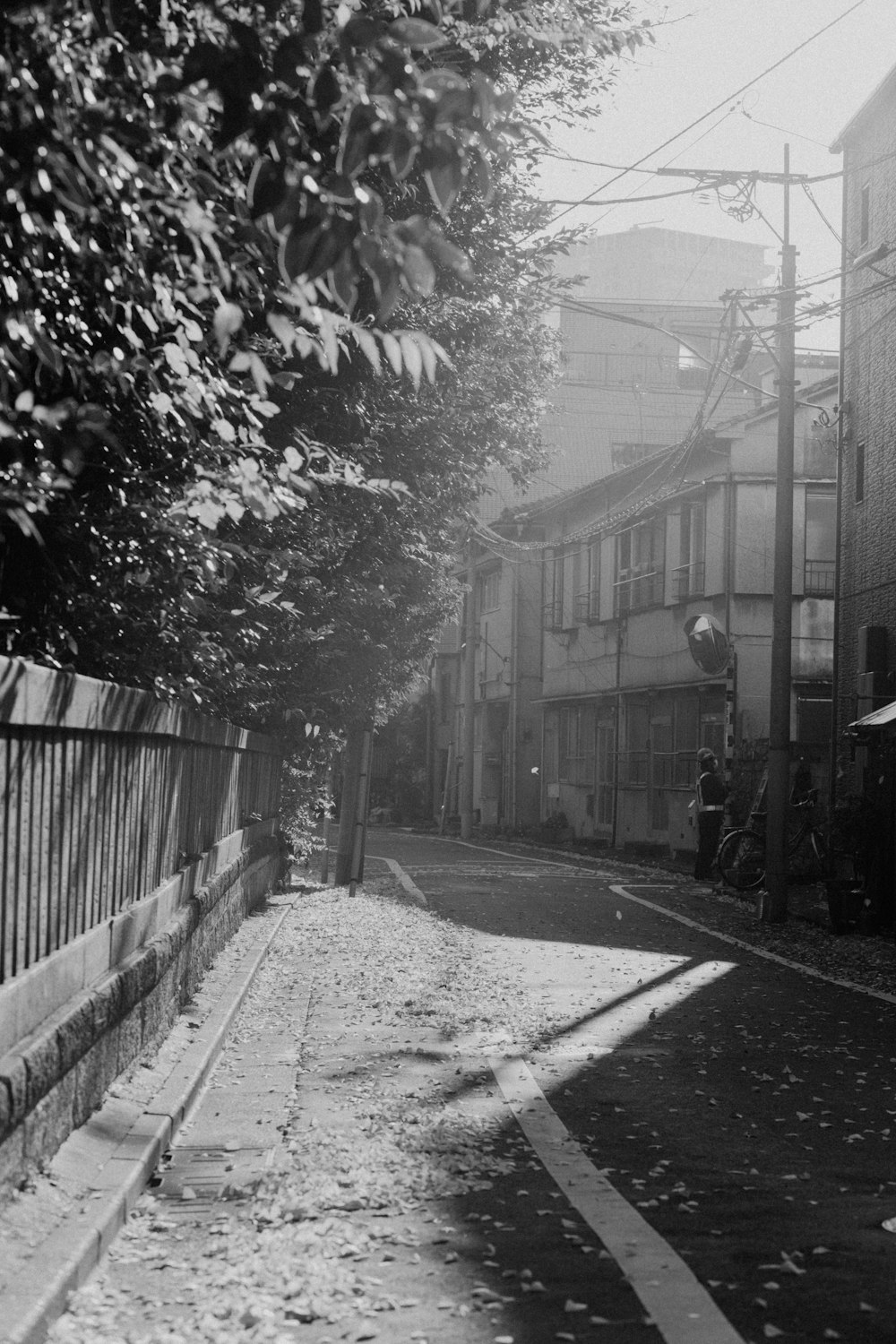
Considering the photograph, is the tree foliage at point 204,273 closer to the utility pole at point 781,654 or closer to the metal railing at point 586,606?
the utility pole at point 781,654

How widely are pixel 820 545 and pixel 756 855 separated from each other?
402 inches

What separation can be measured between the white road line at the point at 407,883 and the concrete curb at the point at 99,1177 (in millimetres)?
10811

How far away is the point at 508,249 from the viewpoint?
1375cm

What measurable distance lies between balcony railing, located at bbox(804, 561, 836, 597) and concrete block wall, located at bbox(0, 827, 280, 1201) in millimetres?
20916

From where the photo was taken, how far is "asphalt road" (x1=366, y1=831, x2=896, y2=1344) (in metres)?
4.71

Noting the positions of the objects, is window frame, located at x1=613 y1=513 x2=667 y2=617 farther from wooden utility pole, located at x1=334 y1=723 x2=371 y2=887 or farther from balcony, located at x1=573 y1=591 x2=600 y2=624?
wooden utility pole, located at x1=334 y1=723 x2=371 y2=887

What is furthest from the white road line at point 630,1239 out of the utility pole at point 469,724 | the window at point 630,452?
the window at point 630,452

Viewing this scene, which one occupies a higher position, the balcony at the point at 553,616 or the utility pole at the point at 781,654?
the balcony at the point at 553,616

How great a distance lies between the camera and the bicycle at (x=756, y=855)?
20922 millimetres

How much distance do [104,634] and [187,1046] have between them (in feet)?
7.48

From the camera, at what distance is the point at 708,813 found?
77.2 feet

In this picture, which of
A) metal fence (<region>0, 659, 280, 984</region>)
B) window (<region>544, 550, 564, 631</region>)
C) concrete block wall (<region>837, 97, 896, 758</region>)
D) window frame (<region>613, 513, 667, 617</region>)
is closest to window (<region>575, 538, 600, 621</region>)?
window (<region>544, 550, 564, 631</region>)

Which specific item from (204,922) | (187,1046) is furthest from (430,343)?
(204,922)

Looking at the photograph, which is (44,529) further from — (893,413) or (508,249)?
(893,413)
